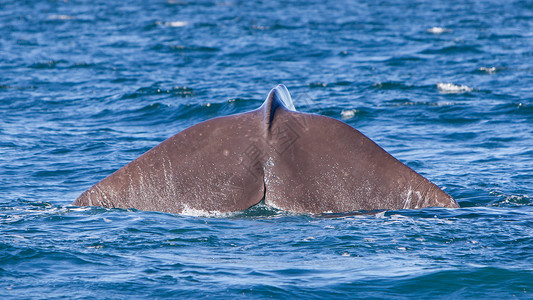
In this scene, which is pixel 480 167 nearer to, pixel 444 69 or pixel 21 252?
pixel 21 252

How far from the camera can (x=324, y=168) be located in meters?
6.74

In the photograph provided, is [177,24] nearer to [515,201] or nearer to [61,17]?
[61,17]

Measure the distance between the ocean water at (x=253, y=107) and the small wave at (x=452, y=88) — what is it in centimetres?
5

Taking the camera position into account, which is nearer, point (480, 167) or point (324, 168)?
point (324, 168)

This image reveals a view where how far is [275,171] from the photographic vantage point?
668 cm

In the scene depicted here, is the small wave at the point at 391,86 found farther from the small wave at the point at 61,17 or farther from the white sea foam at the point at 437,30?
the small wave at the point at 61,17

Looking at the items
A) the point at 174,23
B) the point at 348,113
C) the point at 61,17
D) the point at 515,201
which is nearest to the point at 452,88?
the point at 348,113

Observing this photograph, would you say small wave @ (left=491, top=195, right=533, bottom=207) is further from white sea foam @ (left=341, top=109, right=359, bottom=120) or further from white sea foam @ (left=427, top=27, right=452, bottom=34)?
white sea foam @ (left=427, top=27, right=452, bottom=34)

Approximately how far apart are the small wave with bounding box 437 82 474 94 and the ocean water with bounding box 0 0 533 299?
53mm

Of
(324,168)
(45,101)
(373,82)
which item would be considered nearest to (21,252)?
(324,168)

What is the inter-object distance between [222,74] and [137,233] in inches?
564

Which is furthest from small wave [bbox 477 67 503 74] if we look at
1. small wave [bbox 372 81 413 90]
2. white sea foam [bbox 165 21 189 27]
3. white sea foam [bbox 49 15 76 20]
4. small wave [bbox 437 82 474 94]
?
white sea foam [bbox 49 15 76 20]

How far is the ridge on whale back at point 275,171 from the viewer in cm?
670

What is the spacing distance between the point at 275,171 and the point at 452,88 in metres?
12.5
